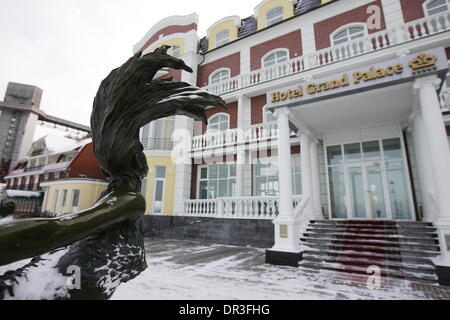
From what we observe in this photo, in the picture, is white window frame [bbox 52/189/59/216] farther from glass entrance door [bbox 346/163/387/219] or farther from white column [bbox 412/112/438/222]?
white column [bbox 412/112/438/222]

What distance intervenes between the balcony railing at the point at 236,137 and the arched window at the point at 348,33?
529 cm

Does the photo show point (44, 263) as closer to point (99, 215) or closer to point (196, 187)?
point (99, 215)

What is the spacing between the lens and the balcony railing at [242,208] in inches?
371

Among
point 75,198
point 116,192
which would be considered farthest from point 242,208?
point 75,198

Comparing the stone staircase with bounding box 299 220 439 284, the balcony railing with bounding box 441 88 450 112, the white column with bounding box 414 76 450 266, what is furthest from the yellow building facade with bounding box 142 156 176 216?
the balcony railing with bounding box 441 88 450 112

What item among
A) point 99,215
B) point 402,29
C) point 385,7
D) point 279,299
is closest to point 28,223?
point 99,215

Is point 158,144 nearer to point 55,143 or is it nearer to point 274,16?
point 274,16

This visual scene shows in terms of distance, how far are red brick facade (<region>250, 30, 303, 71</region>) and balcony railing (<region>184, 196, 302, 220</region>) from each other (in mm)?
8086

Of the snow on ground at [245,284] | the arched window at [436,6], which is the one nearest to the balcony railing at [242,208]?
the snow on ground at [245,284]

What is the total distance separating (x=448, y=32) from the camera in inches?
345

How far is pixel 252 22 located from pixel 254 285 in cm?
1547

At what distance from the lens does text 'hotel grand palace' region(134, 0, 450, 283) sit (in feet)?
19.3

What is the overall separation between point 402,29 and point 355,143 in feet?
16.2

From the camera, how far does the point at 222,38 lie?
51.8ft
